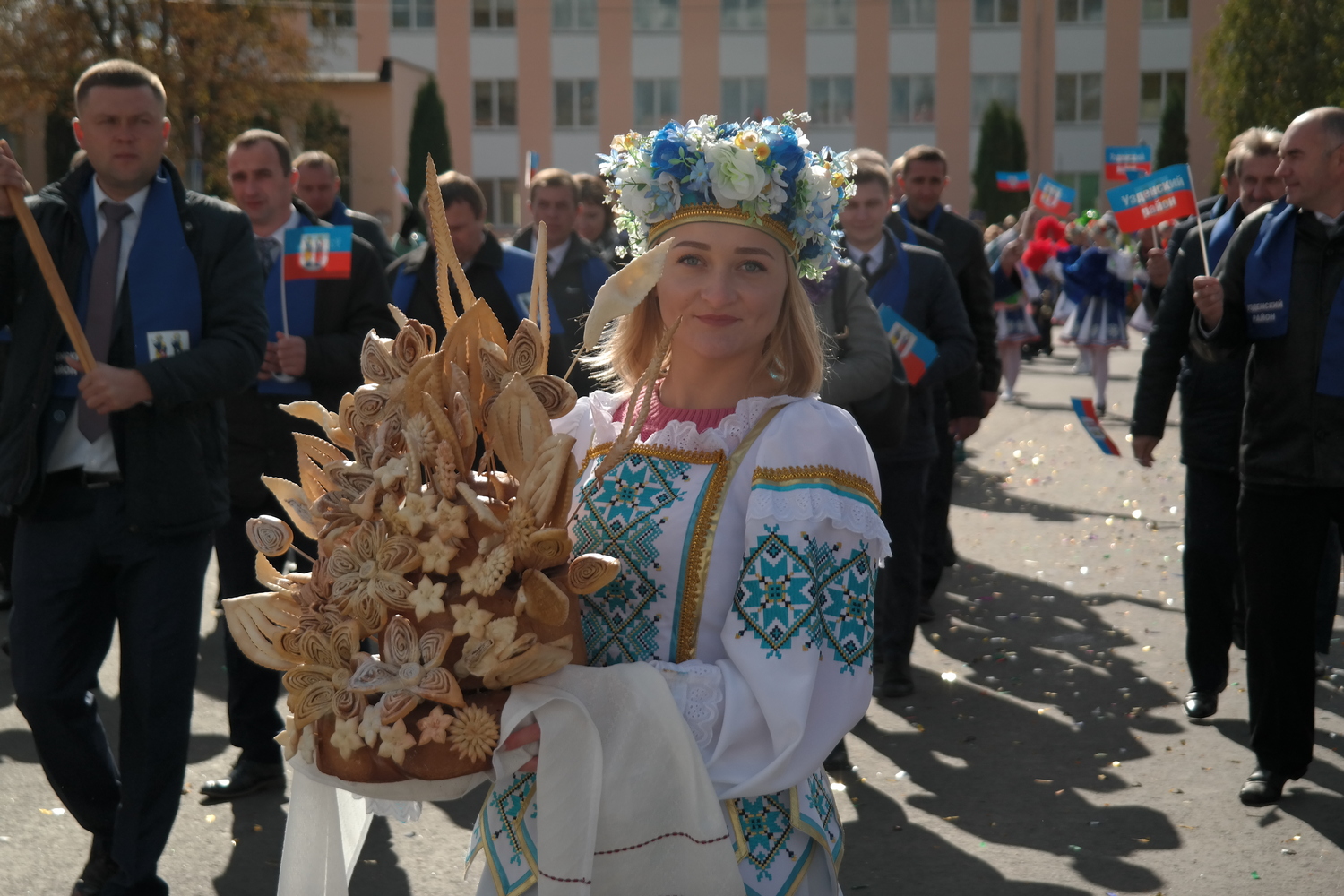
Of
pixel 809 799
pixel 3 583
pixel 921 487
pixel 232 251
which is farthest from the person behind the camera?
pixel 3 583

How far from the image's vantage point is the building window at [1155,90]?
49.6 meters

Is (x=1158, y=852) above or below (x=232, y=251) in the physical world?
below

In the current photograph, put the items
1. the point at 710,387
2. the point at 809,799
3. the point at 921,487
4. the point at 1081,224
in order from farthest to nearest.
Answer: the point at 1081,224, the point at 921,487, the point at 710,387, the point at 809,799

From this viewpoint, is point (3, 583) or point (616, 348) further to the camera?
point (3, 583)

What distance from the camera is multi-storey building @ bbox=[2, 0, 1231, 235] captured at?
4941 centimetres

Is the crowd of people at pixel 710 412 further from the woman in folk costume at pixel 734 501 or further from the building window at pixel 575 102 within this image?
the building window at pixel 575 102

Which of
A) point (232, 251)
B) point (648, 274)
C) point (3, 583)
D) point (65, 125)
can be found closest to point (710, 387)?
point (648, 274)

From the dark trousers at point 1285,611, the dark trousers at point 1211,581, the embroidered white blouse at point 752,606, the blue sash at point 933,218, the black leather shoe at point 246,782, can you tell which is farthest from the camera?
the blue sash at point 933,218

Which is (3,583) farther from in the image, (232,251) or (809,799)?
(809,799)

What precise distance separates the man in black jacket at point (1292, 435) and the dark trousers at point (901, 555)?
1.58 metres

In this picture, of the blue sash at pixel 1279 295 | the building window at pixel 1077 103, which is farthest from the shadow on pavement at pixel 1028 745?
the building window at pixel 1077 103

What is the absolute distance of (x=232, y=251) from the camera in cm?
432

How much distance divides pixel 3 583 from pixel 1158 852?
235 inches

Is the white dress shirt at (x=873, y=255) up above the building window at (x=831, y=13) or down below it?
below
